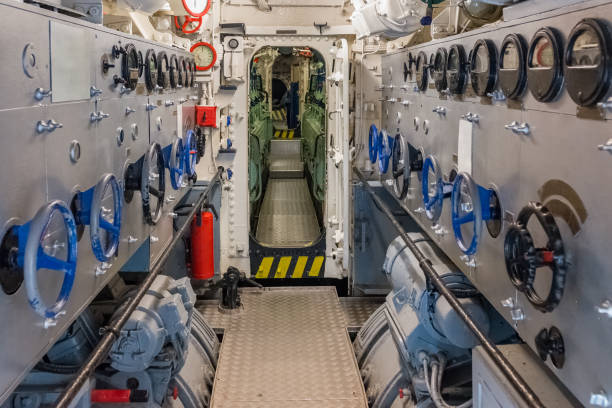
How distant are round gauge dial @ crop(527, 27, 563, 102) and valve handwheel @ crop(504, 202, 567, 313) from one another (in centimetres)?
34

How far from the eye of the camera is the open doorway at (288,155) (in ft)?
27.7

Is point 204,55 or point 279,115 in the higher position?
point 204,55

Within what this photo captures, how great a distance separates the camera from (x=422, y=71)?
396 cm

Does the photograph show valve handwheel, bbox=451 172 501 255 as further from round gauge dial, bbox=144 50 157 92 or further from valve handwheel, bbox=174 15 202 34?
valve handwheel, bbox=174 15 202 34

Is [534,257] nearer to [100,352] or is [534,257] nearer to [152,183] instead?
[100,352]

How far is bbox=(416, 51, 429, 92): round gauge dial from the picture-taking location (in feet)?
12.8

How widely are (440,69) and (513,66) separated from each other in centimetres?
120

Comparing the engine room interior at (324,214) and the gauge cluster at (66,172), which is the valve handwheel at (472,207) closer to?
the engine room interior at (324,214)

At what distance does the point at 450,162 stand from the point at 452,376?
142cm

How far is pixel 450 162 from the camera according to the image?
3414 millimetres

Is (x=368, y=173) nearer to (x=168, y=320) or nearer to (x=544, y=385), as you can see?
(x=168, y=320)

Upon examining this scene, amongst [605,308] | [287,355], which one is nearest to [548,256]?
[605,308]

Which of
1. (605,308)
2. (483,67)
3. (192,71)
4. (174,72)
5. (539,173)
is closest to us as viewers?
(605,308)

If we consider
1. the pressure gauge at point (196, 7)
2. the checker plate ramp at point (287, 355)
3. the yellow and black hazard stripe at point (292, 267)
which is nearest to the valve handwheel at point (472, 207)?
the checker plate ramp at point (287, 355)
